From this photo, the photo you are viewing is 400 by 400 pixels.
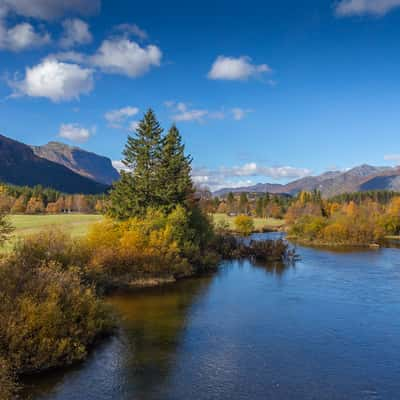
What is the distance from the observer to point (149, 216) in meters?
47.0

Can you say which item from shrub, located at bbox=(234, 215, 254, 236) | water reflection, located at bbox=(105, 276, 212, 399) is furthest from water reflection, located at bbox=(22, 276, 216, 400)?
shrub, located at bbox=(234, 215, 254, 236)

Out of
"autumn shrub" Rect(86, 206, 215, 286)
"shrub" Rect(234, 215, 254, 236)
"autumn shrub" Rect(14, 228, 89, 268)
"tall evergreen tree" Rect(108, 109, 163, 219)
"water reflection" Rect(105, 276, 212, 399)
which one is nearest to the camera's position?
"water reflection" Rect(105, 276, 212, 399)

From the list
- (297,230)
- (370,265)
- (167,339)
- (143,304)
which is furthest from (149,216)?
(297,230)

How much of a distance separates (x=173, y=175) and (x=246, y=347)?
3112 cm

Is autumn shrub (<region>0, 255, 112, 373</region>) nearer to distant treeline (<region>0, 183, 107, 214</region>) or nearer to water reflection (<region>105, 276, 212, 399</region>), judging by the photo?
water reflection (<region>105, 276, 212, 399</region>)

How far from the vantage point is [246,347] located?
926 inches

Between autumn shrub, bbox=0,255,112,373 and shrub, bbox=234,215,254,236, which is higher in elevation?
shrub, bbox=234,215,254,236

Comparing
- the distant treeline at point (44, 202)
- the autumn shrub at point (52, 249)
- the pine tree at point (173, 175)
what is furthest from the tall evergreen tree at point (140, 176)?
the distant treeline at point (44, 202)

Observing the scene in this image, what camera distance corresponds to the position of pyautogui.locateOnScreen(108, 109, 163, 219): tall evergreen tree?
49250mm

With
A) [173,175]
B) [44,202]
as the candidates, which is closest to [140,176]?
[173,175]

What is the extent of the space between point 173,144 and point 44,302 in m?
34.7

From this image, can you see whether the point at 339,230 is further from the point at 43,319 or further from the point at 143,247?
the point at 43,319

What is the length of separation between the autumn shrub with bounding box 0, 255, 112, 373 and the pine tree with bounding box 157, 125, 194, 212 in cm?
2609

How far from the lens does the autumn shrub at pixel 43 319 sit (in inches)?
759
